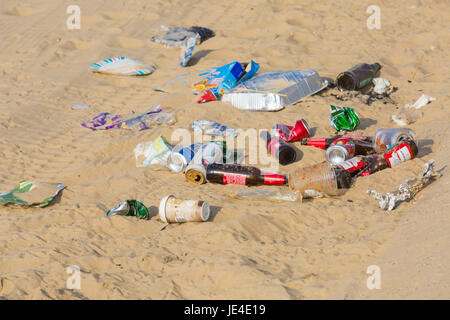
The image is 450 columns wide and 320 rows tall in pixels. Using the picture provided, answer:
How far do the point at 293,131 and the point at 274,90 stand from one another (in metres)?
0.72

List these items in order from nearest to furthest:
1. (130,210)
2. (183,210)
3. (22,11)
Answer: (183,210) → (130,210) → (22,11)

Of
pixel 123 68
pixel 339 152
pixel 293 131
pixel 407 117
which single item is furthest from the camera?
pixel 123 68

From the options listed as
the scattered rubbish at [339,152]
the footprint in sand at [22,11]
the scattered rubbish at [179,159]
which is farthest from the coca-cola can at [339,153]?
the footprint in sand at [22,11]

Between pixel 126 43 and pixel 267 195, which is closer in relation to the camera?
pixel 267 195

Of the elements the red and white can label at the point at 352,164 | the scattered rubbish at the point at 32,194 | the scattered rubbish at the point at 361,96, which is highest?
the scattered rubbish at the point at 361,96

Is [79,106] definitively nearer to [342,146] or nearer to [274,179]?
[274,179]

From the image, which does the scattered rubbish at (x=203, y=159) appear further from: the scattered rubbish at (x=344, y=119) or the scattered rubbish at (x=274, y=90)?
the scattered rubbish at (x=344, y=119)

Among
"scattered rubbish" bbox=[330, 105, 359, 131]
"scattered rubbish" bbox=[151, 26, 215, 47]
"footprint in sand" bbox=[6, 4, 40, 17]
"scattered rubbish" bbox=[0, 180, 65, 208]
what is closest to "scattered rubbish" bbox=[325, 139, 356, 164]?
"scattered rubbish" bbox=[330, 105, 359, 131]

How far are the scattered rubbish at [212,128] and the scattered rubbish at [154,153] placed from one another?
0.36 metres

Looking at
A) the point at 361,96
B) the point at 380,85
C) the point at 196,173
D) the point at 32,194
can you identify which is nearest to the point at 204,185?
the point at 196,173

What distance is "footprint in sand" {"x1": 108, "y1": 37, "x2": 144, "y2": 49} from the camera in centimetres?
654

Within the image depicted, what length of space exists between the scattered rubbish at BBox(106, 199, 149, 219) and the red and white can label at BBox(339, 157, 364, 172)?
135 centimetres

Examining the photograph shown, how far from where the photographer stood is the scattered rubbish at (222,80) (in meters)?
5.05

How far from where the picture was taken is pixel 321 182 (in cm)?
364
